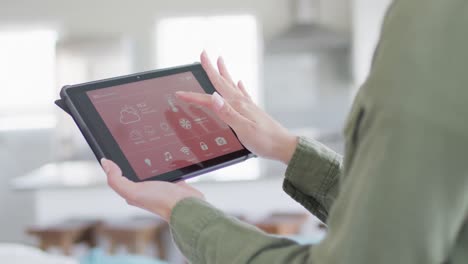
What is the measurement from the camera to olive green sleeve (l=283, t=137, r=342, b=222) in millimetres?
892

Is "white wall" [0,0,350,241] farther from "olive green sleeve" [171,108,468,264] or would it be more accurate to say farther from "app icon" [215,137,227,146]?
"olive green sleeve" [171,108,468,264]

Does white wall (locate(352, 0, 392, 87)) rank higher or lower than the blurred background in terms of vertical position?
higher

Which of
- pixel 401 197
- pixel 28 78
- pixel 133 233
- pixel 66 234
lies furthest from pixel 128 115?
pixel 28 78

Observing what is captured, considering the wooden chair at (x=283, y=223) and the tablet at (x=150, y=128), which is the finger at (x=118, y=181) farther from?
the wooden chair at (x=283, y=223)

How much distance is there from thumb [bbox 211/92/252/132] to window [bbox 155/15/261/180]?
4.86 m

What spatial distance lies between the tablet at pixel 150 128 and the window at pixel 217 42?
4.76 meters

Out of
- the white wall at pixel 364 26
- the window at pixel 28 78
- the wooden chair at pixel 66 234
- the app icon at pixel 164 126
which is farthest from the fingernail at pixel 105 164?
the window at pixel 28 78

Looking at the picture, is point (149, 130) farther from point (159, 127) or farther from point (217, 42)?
point (217, 42)

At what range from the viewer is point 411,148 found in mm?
475

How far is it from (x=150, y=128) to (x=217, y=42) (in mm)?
4959

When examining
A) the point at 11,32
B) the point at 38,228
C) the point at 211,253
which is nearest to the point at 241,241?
the point at 211,253

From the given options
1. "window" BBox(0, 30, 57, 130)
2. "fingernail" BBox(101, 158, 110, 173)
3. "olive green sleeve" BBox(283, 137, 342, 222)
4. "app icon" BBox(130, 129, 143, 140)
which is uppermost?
"app icon" BBox(130, 129, 143, 140)

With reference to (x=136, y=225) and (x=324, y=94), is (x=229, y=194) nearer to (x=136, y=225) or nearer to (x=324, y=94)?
(x=136, y=225)

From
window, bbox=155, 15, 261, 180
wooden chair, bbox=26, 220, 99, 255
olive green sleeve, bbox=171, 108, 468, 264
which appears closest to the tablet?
olive green sleeve, bbox=171, 108, 468, 264
